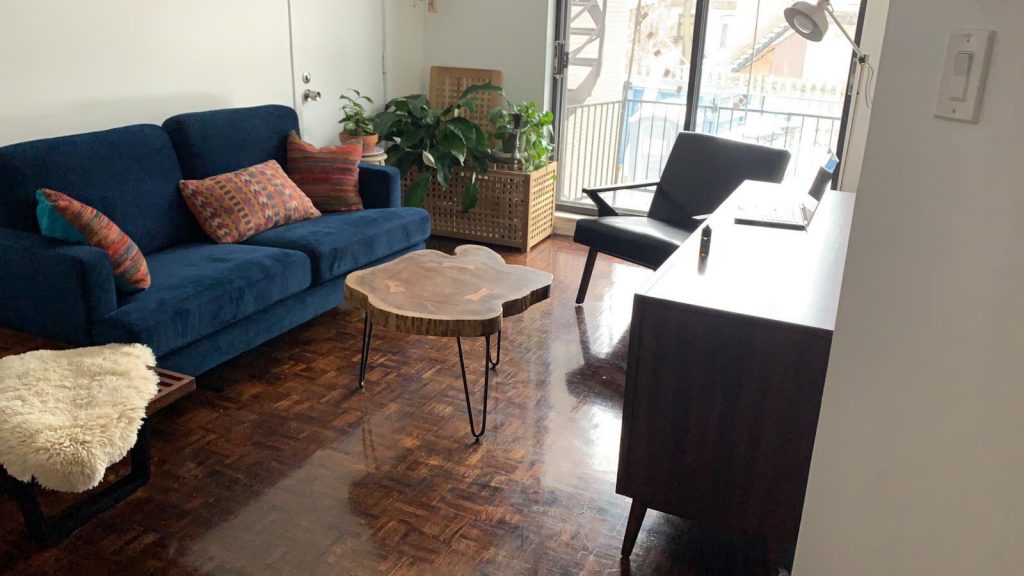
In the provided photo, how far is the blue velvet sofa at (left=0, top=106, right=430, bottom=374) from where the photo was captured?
8.43 feet

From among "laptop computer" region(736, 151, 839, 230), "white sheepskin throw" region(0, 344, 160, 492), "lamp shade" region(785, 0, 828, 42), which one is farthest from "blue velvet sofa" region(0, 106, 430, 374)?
"lamp shade" region(785, 0, 828, 42)

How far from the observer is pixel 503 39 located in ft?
16.6

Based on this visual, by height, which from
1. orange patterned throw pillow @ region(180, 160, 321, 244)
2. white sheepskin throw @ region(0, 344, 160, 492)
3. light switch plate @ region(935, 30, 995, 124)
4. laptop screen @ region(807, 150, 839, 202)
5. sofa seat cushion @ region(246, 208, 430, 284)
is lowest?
white sheepskin throw @ region(0, 344, 160, 492)

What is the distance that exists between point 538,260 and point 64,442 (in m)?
3.08

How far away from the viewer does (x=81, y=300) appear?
253cm

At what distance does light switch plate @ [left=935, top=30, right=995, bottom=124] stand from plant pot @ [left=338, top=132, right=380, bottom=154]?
3.60 metres

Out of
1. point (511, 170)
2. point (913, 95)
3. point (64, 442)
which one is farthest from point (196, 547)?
point (511, 170)

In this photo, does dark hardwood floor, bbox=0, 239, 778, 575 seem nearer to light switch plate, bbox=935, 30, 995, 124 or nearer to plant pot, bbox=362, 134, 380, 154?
plant pot, bbox=362, 134, 380, 154

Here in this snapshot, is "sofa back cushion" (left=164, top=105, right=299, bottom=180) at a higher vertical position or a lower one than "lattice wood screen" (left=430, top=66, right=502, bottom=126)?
lower

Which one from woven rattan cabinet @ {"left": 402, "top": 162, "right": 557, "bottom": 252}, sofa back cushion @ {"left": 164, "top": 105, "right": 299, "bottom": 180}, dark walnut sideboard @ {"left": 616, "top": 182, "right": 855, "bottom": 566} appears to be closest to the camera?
dark walnut sideboard @ {"left": 616, "top": 182, "right": 855, "bottom": 566}

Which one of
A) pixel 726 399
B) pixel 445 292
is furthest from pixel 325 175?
pixel 726 399

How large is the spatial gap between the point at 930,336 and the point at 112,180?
2.93 meters

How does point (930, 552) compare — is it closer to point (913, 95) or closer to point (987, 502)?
point (987, 502)

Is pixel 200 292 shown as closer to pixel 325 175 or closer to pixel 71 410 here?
pixel 71 410
